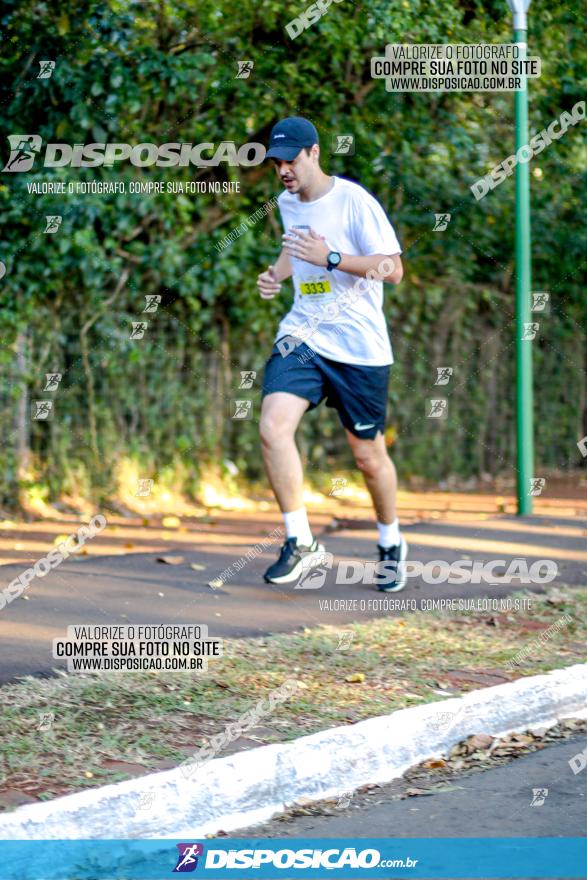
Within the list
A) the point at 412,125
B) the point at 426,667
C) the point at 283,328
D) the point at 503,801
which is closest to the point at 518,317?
the point at 412,125

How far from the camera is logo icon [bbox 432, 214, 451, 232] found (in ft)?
36.1

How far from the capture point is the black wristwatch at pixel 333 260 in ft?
19.2

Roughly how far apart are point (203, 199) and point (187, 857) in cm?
733

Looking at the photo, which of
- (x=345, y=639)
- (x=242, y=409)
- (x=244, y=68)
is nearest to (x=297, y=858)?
(x=345, y=639)

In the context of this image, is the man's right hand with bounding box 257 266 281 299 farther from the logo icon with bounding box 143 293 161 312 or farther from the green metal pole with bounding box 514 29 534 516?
the logo icon with bounding box 143 293 161 312

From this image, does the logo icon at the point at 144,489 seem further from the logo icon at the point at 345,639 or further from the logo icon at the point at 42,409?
the logo icon at the point at 345,639

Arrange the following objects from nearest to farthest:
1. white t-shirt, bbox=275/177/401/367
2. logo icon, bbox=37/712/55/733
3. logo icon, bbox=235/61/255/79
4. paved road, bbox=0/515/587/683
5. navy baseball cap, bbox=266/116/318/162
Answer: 1. logo icon, bbox=37/712/55/733
2. paved road, bbox=0/515/587/683
3. navy baseball cap, bbox=266/116/318/162
4. white t-shirt, bbox=275/177/401/367
5. logo icon, bbox=235/61/255/79

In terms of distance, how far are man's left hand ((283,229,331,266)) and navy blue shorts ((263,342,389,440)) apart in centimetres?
48

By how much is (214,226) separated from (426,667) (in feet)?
19.4

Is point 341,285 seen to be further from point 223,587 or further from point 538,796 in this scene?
point 538,796

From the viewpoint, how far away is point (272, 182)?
414 inches

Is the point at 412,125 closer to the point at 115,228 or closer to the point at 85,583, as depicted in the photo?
the point at 115,228

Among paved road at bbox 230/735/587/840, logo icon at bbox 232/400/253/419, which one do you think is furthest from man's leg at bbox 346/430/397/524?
logo icon at bbox 232/400/253/419

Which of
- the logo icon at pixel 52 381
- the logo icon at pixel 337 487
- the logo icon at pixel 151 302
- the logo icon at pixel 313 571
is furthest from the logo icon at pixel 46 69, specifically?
the logo icon at pixel 313 571
